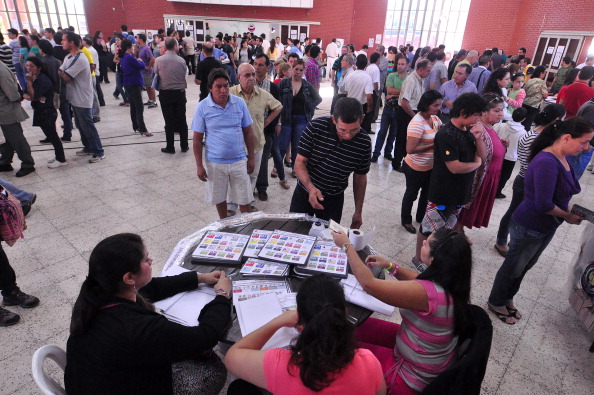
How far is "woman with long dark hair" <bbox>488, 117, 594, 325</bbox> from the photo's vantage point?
227cm

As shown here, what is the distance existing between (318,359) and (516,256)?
7.02 ft

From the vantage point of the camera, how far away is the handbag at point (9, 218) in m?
2.46

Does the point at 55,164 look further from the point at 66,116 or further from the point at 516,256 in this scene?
the point at 516,256

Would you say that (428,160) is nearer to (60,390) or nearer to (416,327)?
(416,327)

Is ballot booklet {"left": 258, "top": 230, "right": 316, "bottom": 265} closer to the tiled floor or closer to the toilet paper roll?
the toilet paper roll

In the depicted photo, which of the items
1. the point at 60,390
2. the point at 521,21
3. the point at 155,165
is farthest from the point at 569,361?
the point at 521,21

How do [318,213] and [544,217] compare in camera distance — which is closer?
[544,217]

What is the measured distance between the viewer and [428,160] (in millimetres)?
3404

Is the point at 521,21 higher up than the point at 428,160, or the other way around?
the point at 521,21

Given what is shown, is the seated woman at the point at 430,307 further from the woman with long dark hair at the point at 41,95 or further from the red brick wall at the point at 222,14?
the red brick wall at the point at 222,14

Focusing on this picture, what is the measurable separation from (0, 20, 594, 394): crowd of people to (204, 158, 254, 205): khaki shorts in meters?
0.02

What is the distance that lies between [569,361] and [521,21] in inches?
589

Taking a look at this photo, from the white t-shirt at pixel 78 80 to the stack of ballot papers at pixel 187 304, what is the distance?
4.41m

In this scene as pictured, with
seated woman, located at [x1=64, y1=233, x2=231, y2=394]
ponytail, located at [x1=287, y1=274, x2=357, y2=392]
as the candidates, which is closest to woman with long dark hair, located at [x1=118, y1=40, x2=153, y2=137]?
seated woman, located at [x1=64, y1=233, x2=231, y2=394]
